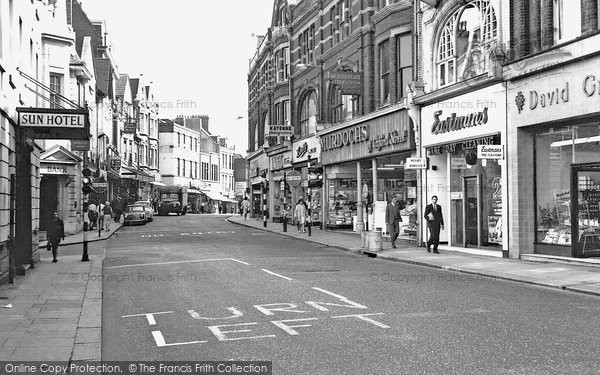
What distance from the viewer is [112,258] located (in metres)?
20.0

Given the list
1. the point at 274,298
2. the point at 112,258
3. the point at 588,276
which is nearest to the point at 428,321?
the point at 274,298

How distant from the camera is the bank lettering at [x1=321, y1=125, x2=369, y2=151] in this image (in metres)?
28.8

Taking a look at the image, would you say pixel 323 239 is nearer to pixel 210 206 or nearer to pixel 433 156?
pixel 433 156

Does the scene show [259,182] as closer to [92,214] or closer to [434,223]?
[92,214]

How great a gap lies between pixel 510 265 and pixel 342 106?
17771 mm

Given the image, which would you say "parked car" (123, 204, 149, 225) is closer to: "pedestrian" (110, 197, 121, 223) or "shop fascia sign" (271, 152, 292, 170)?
"pedestrian" (110, 197, 121, 223)

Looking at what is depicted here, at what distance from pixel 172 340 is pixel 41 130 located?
9.17 m

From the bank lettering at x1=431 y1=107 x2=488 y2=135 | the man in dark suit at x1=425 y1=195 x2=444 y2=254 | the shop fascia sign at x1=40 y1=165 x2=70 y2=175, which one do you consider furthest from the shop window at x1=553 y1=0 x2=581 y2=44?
the shop fascia sign at x1=40 y1=165 x2=70 y2=175

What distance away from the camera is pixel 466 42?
21172 millimetres

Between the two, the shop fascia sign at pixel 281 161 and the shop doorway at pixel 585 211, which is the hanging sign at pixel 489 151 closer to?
the shop doorway at pixel 585 211

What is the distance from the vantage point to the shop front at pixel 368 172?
25656mm

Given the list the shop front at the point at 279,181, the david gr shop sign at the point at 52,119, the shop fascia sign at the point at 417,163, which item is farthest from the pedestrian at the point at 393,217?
the shop front at the point at 279,181

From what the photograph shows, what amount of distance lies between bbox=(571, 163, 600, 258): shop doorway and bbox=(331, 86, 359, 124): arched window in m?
15.2

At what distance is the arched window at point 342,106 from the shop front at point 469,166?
7792 mm
